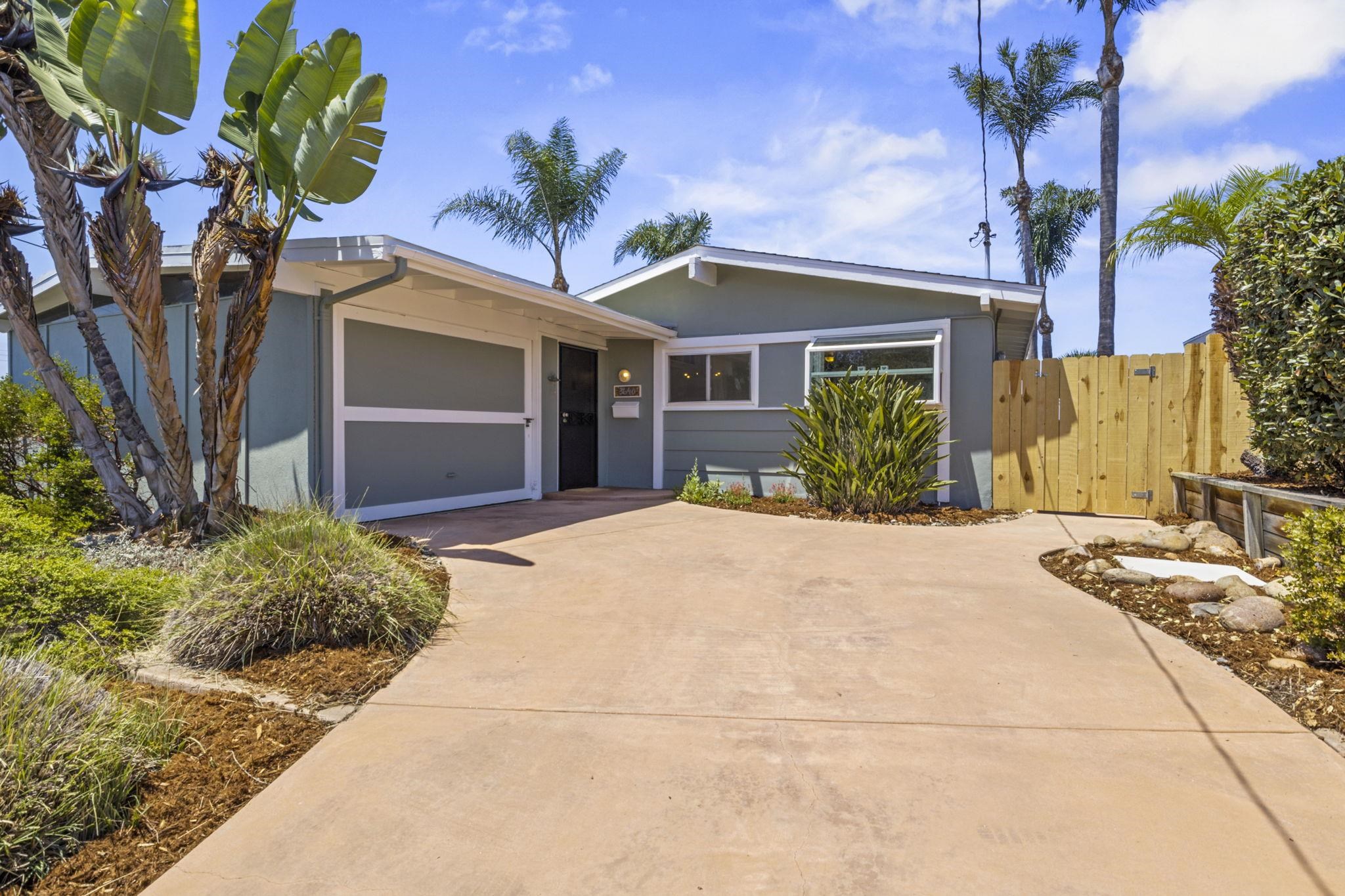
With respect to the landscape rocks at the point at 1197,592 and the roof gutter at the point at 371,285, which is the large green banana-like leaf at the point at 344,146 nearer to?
the roof gutter at the point at 371,285

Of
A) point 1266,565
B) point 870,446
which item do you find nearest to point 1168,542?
point 1266,565

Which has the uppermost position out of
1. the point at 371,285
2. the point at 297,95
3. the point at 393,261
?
the point at 297,95

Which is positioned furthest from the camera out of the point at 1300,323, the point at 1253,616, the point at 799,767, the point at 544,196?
the point at 544,196

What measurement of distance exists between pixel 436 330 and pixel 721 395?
392 centimetres

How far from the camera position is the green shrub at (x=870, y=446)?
7266 millimetres

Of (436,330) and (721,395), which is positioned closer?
(436,330)

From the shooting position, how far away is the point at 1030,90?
63.7 feet

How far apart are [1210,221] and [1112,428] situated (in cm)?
256

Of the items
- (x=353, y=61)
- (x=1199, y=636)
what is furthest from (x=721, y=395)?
(x=1199, y=636)

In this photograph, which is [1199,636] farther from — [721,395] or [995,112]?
[995,112]

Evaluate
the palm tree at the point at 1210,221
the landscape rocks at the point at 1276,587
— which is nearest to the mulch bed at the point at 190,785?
the landscape rocks at the point at 1276,587

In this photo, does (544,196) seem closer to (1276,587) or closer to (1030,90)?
(1030,90)

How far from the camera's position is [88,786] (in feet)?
6.30

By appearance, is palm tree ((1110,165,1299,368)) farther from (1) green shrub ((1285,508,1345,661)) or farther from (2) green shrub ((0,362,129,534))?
(2) green shrub ((0,362,129,534))
